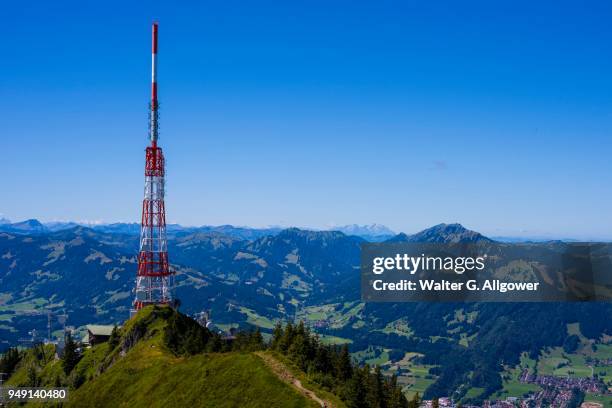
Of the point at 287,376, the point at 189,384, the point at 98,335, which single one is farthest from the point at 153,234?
the point at 287,376

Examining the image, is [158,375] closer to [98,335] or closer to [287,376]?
[287,376]

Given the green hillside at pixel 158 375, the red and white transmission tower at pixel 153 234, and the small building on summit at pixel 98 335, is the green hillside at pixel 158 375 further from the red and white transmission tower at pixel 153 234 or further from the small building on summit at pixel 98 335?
the red and white transmission tower at pixel 153 234

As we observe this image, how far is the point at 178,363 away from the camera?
106688 mm

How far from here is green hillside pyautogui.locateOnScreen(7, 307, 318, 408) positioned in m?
80.8

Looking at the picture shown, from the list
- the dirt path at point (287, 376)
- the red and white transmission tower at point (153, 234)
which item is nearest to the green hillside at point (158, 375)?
the dirt path at point (287, 376)

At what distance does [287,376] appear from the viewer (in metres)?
82.0

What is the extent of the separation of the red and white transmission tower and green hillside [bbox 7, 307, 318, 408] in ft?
62.8

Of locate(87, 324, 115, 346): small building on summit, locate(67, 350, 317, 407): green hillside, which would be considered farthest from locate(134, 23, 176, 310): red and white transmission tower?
locate(67, 350, 317, 407): green hillside

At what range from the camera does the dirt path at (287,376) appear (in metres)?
73.4

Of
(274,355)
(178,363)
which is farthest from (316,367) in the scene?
(178,363)

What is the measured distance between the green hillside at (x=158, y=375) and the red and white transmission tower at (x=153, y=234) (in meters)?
19.2

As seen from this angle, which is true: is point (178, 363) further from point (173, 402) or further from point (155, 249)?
point (155, 249)

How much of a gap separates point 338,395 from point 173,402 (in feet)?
87.8

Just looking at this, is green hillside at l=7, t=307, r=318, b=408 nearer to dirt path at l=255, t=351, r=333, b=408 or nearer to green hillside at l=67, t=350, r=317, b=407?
green hillside at l=67, t=350, r=317, b=407
